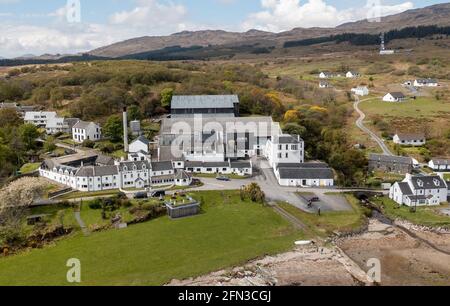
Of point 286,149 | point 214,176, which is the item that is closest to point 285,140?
point 286,149

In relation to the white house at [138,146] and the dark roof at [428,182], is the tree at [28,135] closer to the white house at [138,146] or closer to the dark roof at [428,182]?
the white house at [138,146]

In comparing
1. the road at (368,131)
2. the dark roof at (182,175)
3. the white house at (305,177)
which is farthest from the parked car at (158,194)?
the road at (368,131)

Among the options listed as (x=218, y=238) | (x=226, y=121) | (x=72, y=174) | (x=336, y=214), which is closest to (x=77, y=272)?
(x=218, y=238)

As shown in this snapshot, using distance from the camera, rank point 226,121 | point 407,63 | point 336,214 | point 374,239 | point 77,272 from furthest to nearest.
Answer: point 407,63
point 226,121
point 336,214
point 374,239
point 77,272

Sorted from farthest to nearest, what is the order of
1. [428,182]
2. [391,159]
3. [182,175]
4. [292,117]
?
[292,117], [391,159], [182,175], [428,182]

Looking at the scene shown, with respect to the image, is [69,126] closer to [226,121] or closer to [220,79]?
[226,121]

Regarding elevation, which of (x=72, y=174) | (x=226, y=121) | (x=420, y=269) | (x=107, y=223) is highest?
(x=226, y=121)

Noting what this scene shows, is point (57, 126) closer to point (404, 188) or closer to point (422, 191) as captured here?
point (404, 188)

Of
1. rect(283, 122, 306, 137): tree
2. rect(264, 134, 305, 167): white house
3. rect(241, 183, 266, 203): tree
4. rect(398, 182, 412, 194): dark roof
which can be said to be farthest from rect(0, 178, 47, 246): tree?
rect(398, 182, 412, 194): dark roof
